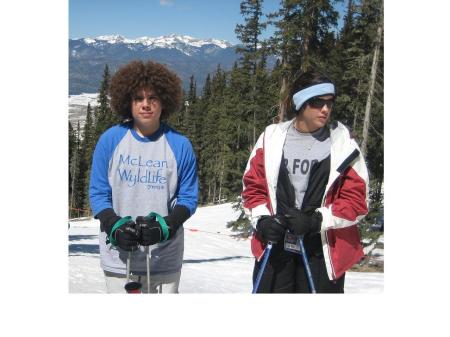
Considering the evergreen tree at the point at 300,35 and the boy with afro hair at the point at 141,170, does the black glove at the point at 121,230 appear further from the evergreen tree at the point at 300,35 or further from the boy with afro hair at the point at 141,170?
the evergreen tree at the point at 300,35

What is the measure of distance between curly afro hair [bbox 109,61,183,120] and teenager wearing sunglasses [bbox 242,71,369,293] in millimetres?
598

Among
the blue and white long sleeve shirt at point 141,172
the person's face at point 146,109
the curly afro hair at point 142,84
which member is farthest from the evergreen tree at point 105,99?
the blue and white long sleeve shirt at point 141,172

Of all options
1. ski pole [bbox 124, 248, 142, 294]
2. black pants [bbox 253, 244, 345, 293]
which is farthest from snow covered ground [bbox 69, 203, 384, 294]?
black pants [bbox 253, 244, 345, 293]

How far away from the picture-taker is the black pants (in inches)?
99.2

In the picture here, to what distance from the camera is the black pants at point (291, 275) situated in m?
2.52

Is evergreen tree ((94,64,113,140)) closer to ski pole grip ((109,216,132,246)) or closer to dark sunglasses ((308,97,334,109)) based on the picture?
ski pole grip ((109,216,132,246))

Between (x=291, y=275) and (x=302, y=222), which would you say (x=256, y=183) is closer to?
(x=302, y=222)

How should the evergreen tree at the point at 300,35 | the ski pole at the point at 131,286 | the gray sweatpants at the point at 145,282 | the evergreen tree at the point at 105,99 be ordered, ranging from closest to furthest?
the ski pole at the point at 131,286 → the gray sweatpants at the point at 145,282 → the evergreen tree at the point at 105,99 → the evergreen tree at the point at 300,35

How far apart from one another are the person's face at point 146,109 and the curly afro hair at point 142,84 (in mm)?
29

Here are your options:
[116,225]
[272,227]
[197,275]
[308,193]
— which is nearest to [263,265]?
[272,227]

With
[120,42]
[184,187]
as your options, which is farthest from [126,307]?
[120,42]

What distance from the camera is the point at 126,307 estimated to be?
9.23 feet
